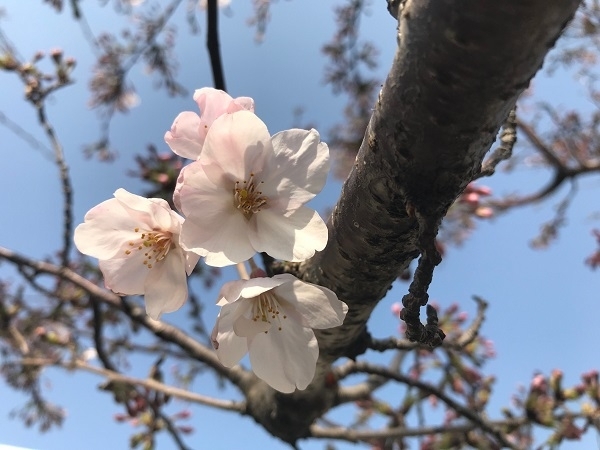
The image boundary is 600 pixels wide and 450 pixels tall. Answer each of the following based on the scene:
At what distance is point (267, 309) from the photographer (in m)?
0.97

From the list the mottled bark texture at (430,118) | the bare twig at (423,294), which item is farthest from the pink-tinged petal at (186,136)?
the bare twig at (423,294)

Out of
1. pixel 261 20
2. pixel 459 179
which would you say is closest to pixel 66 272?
pixel 459 179

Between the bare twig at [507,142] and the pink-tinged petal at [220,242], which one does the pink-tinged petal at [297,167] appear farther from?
the bare twig at [507,142]

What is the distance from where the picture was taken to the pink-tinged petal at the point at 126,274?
101 cm

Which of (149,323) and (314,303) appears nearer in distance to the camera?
(314,303)

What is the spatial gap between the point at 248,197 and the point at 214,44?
1042 millimetres

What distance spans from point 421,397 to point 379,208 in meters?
2.10

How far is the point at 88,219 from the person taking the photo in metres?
1.00

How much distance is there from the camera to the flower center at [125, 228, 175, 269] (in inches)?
40.2

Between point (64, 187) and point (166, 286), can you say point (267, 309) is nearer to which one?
point (166, 286)

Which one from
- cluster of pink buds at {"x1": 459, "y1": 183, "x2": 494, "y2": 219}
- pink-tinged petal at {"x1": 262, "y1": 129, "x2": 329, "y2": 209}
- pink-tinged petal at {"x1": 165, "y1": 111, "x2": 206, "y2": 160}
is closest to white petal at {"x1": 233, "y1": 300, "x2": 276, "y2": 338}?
pink-tinged petal at {"x1": 262, "y1": 129, "x2": 329, "y2": 209}

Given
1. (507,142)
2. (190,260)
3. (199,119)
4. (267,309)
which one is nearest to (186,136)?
(199,119)

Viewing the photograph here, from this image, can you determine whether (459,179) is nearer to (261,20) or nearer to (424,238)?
(424,238)

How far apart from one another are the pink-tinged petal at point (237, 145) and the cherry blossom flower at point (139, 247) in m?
0.15
